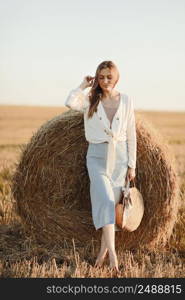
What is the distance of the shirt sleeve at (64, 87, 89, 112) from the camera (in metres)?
5.02

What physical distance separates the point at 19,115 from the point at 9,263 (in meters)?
31.9

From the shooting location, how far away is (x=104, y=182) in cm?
501

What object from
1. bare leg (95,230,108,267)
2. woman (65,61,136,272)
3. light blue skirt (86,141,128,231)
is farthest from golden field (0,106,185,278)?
light blue skirt (86,141,128,231)

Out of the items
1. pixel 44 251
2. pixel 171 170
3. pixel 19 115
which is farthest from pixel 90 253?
pixel 19 115

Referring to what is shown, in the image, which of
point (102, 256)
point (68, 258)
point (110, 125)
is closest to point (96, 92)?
point (110, 125)

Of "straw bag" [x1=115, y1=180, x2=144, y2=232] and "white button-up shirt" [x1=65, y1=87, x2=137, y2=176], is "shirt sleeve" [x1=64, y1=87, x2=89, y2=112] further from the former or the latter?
"straw bag" [x1=115, y1=180, x2=144, y2=232]

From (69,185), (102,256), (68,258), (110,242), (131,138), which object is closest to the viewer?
(110,242)

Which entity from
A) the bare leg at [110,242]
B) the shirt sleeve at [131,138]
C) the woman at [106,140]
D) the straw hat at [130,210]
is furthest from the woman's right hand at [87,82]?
the bare leg at [110,242]

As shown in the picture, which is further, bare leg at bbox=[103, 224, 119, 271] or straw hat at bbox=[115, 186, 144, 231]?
straw hat at bbox=[115, 186, 144, 231]

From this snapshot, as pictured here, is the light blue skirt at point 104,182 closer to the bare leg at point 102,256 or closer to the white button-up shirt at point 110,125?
the white button-up shirt at point 110,125

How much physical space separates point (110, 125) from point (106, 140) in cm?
15

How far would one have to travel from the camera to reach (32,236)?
579 centimetres

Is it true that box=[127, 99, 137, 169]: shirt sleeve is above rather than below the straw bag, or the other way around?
above

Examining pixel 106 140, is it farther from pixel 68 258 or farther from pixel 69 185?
pixel 68 258
